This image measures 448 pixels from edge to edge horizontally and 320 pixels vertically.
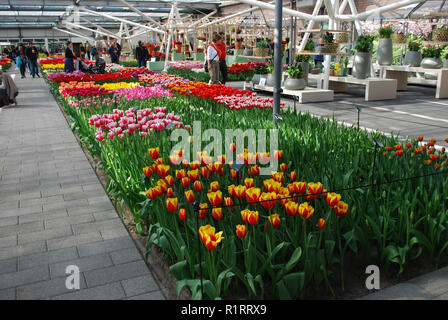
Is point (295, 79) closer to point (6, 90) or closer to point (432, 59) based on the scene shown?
point (432, 59)

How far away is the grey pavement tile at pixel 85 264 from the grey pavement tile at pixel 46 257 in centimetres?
7

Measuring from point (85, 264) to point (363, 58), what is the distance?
942cm

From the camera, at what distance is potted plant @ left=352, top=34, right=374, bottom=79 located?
34.0 ft

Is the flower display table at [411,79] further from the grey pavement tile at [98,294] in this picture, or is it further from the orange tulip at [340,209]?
Result: the grey pavement tile at [98,294]

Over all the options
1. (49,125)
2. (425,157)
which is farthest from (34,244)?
(49,125)

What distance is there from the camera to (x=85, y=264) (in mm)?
2643

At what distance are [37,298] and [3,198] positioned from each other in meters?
2.05

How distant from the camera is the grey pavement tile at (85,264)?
8.39 ft

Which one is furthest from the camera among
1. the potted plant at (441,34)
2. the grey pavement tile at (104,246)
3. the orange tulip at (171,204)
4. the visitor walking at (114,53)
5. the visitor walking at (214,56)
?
the visitor walking at (114,53)

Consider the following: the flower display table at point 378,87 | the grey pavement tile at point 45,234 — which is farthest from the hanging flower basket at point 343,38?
the grey pavement tile at point 45,234

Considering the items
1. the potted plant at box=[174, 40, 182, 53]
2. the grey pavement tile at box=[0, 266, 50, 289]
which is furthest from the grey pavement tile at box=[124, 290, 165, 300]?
the potted plant at box=[174, 40, 182, 53]

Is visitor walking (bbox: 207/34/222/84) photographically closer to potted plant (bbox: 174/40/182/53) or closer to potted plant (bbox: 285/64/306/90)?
potted plant (bbox: 285/64/306/90)

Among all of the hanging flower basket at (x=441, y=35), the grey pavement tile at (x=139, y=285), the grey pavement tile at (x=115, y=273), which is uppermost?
the hanging flower basket at (x=441, y=35)

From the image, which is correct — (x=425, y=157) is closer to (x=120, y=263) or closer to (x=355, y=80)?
(x=120, y=263)
